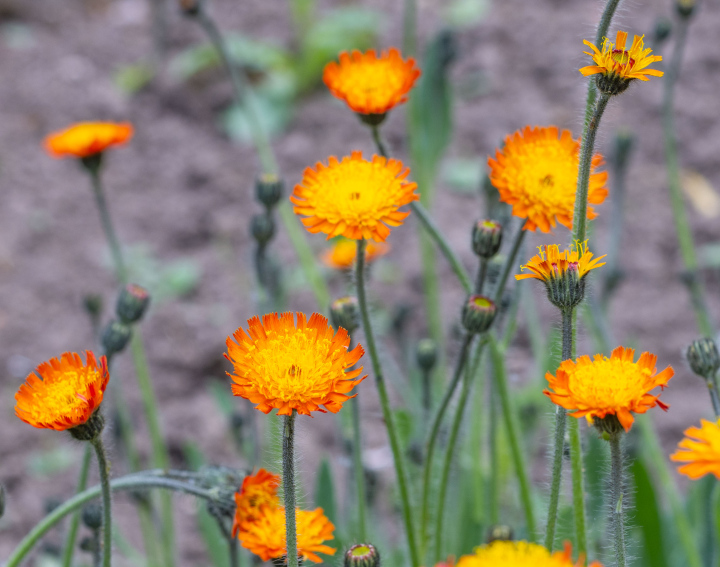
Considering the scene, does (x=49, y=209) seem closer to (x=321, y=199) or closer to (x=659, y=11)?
(x=321, y=199)

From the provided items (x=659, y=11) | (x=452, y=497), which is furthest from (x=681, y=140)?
(x=452, y=497)

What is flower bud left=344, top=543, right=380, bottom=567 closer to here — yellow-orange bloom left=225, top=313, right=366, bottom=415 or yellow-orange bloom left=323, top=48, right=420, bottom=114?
yellow-orange bloom left=225, top=313, right=366, bottom=415

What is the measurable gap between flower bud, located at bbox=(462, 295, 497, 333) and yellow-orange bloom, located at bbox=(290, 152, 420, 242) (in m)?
0.19

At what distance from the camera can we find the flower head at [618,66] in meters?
1.01

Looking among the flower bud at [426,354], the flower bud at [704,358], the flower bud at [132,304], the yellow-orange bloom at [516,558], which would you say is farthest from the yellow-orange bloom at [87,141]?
the yellow-orange bloom at [516,558]

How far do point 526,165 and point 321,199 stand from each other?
1.11 ft

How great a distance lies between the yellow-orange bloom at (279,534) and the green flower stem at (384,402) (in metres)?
0.22

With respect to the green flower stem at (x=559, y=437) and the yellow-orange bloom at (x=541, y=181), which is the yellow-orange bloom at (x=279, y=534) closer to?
the green flower stem at (x=559, y=437)

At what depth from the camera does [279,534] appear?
3.80 ft

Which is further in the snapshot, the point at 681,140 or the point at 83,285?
the point at 681,140

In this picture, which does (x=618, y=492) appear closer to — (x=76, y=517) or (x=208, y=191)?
(x=76, y=517)

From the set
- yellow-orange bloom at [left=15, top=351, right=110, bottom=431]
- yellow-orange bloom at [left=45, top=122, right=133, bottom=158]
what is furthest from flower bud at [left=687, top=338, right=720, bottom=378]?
yellow-orange bloom at [left=45, top=122, right=133, bottom=158]

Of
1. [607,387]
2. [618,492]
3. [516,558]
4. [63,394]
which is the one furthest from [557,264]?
[63,394]

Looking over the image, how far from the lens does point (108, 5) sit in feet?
18.2
